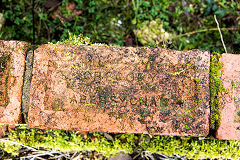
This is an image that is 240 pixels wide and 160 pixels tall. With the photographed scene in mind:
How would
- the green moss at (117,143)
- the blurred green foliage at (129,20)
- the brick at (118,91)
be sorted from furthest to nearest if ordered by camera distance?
1. the blurred green foliage at (129,20)
2. the green moss at (117,143)
3. the brick at (118,91)

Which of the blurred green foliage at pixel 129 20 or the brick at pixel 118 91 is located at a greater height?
the blurred green foliage at pixel 129 20

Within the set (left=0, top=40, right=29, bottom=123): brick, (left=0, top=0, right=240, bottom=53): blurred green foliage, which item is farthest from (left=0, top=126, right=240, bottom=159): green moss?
(left=0, top=0, right=240, bottom=53): blurred green foliage

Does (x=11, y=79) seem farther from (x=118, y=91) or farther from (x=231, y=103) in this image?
(x=231, y=103)

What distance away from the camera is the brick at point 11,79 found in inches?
68.4

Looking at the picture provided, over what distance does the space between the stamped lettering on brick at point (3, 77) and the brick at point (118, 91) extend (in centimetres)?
25

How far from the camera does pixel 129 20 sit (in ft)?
9.24

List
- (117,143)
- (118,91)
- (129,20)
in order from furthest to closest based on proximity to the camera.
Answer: (129,20) < (117,143) < (118,91)


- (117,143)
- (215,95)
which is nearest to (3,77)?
(117,143)

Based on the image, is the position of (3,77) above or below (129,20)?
below

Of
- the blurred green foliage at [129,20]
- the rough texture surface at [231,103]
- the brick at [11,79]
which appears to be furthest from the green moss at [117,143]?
the blurred green foliage at [129,20]

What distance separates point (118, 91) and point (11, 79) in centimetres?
95

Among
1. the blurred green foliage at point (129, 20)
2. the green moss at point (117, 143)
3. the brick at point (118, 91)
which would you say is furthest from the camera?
the blurred green foliage at point (129, 20)

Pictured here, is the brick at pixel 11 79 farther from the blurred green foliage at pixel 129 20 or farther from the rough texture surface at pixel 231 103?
the rough texture surface at pixel 231 103

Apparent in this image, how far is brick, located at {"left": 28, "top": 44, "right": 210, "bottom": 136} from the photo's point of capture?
1.73 meters
